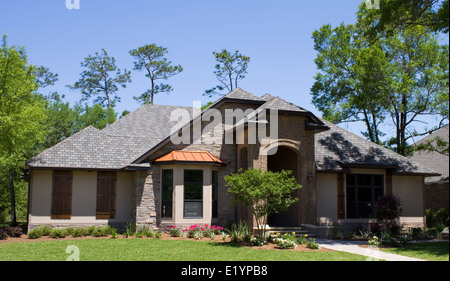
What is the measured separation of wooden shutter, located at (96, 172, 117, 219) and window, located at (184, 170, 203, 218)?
12.0ft

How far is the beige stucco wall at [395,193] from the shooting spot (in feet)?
65.5

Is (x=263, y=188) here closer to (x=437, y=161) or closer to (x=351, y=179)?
(x=351, y=179)

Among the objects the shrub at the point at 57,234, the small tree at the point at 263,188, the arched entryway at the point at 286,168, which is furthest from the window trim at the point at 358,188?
the shrub at the point at 57,234

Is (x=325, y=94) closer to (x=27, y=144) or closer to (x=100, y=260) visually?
(x=27, y=144)

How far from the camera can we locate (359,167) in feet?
66.4

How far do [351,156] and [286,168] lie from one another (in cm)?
334

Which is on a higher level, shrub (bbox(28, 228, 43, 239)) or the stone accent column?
the stone accent column

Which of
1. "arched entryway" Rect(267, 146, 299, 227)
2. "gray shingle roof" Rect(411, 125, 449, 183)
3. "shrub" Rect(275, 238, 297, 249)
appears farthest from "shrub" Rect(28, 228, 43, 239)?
"gray shingle roof" Rect(411, 125, 449, 183)

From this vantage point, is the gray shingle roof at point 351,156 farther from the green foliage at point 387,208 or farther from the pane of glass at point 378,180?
the green foliage at point 387,208

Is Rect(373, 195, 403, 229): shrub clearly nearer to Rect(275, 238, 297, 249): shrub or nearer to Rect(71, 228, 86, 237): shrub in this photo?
Rect(275, 238, 297, 249): shrub

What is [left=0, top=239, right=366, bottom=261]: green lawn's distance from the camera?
39.5ft

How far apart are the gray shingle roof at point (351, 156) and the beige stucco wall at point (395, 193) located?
541mm
